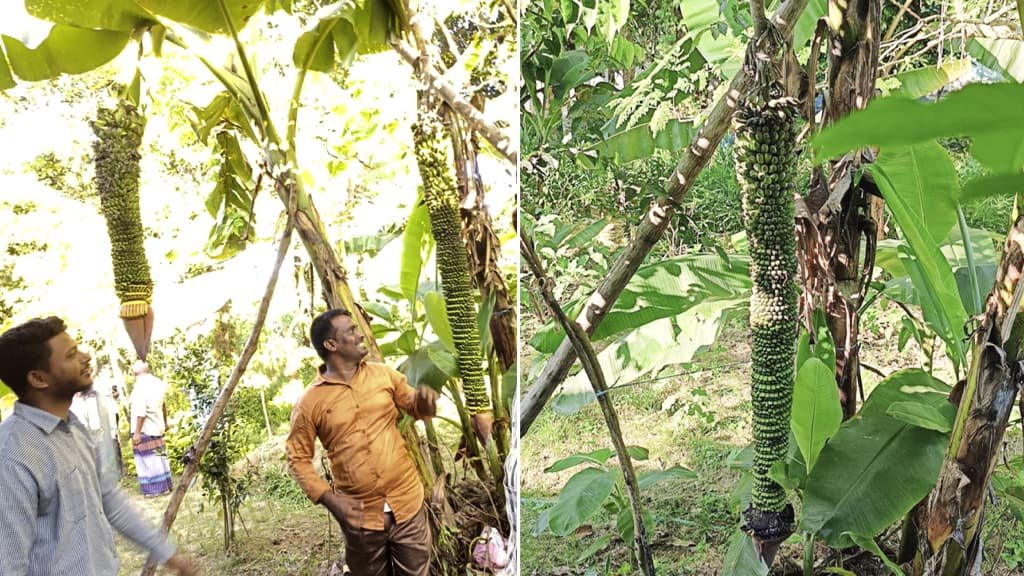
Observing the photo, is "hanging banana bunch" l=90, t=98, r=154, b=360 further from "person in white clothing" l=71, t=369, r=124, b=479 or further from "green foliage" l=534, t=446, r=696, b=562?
"green foliage" l=534, t=446, r=696, b=562

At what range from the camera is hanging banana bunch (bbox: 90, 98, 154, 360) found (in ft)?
5.33

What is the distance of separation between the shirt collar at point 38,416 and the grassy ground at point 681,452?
3.70 ft

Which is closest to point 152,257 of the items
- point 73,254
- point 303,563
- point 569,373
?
point 73,254

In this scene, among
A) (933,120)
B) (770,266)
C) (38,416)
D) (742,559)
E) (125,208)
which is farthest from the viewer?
(742,559)

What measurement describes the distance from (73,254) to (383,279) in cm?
64

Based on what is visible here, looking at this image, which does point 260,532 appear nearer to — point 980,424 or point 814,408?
point 814,408

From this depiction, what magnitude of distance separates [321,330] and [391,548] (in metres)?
0.56

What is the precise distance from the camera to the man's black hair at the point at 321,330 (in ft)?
6.02

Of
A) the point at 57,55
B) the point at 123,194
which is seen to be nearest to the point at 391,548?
the point at 123,194

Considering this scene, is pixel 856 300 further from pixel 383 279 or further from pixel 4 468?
pixel 4 468

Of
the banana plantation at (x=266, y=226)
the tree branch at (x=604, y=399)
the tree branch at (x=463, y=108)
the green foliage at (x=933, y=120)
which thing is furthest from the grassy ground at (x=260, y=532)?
the green foliage at (x=933, y=120)

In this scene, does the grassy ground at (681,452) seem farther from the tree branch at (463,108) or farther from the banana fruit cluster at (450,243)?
the tree branch at (463,108)

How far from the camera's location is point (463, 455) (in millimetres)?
2012

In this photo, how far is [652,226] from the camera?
84.1 inches
